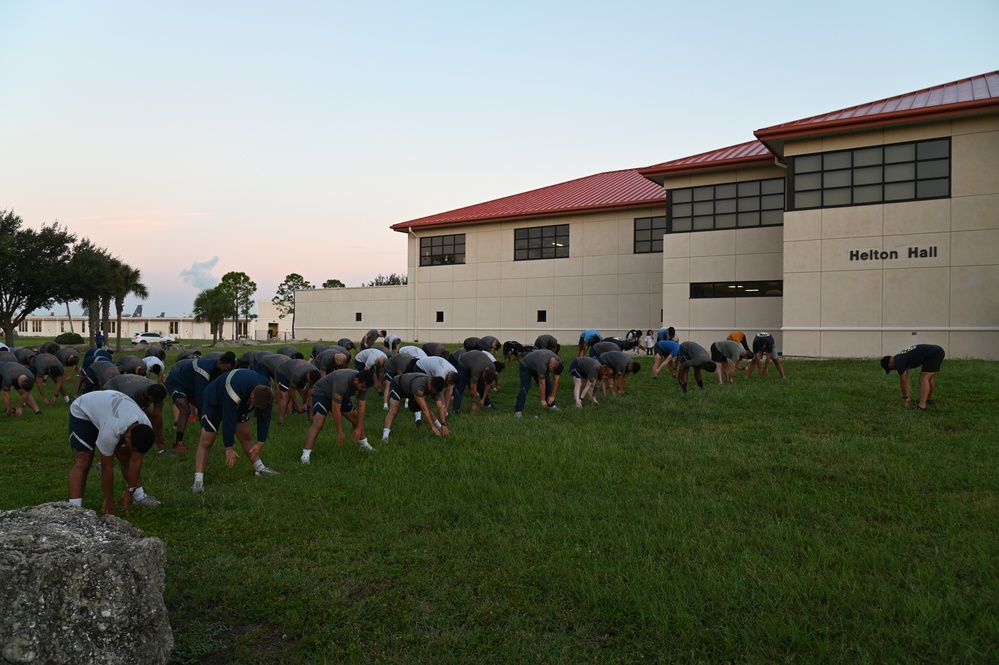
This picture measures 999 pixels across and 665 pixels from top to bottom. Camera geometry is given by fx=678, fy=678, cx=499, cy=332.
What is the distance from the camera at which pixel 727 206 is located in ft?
85.4

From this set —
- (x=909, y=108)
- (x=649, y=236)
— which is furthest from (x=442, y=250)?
(x=909, y=108)

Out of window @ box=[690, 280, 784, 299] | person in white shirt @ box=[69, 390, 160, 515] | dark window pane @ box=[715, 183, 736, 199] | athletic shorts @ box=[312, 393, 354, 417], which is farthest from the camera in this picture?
dark window pane @ box=[715, 183, 736, 199]

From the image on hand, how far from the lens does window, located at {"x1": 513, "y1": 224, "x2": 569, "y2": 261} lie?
33.7 metres

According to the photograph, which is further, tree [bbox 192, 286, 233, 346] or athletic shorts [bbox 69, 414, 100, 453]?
tree [bbox 192, 286, 233, 346]

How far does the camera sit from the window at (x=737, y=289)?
2516 centimetres

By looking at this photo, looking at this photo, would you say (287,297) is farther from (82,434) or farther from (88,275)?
(82,434)

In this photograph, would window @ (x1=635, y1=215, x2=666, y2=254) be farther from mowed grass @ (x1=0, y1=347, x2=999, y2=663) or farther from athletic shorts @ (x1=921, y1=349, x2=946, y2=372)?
mowed grass @ (x1=0, y1=347, x2=999, y2=663)

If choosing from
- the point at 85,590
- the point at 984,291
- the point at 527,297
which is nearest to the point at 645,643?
the point at 85,590

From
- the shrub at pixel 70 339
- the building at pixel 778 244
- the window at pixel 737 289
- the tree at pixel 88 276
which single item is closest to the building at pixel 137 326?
the shrub at pixel 70 339

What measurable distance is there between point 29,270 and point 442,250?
21.8 m

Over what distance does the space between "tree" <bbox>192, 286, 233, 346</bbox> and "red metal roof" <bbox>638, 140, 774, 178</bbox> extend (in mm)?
50498

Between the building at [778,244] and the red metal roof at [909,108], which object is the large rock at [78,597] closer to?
the building at [778,244]

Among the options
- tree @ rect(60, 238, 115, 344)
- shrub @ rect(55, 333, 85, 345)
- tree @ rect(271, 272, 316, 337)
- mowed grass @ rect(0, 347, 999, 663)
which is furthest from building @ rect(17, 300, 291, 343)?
mowed grass @ rect(0, 347, 999, 663)

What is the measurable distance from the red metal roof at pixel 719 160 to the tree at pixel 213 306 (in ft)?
166
